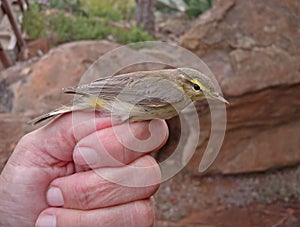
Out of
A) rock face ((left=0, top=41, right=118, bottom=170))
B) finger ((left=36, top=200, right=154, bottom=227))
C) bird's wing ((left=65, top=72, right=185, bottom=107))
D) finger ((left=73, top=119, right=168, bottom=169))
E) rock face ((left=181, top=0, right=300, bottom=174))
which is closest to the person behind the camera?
bird's wing ((left=65, top=72, right=185, bottom=107))

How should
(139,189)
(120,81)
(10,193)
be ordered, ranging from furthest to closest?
1. (10,193)
2. (139,189)
3. (120,81)

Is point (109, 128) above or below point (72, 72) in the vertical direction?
above

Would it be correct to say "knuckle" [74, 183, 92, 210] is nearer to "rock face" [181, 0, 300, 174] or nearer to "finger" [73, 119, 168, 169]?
"finger" [73, 119, 168, 169]

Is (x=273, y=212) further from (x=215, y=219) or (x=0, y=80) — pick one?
(x=0, y=80)

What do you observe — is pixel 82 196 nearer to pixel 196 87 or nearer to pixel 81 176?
pixel 81 176

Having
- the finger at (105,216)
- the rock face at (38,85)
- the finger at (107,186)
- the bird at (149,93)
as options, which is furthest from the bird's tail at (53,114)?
the rock face at (38,85)

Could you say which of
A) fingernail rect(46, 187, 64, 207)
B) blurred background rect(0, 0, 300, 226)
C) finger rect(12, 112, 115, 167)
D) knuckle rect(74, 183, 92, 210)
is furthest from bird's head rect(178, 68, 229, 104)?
blurred background rect(0, 0, 300, 226)

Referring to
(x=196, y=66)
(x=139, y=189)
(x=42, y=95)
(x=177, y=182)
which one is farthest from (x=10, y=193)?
(x=177, y=182)
